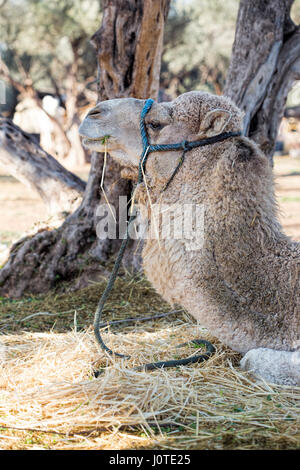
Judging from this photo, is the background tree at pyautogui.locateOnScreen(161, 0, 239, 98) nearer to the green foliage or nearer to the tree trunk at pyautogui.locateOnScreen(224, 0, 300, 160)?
the green foliage

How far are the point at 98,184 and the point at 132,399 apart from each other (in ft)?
10.4

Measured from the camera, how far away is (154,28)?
5043mm

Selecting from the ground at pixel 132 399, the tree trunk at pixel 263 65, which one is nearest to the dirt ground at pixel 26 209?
the tree trunk at pixel 263 65

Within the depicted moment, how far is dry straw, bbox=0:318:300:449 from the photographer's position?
7.75 feet

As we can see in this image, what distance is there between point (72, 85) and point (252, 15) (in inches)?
859

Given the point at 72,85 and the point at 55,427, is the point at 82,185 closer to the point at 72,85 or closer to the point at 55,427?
the point at 55,427

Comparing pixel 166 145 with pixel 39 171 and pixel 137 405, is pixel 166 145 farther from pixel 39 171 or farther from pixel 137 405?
pixel 39 171

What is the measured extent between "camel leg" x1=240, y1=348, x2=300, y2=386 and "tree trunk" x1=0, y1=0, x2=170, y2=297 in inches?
98.3

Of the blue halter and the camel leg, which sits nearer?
the camel leg

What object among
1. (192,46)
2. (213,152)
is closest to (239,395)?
(213,152)

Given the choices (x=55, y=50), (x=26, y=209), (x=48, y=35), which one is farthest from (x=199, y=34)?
(x=26, y=209)

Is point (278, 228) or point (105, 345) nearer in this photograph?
point (278, 228)

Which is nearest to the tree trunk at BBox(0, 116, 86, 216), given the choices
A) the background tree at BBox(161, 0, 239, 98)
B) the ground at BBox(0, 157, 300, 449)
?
the ground at BBox(0, 157, 300, 449)

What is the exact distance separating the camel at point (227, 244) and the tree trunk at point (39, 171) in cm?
323
